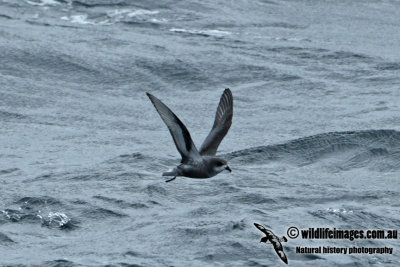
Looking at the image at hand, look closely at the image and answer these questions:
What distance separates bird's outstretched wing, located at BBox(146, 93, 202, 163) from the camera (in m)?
10.4

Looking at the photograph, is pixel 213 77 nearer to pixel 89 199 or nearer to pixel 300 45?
pixel 300 45

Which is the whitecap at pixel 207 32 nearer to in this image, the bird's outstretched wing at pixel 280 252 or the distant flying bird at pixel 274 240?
the distant flying bird at pixel 274 240

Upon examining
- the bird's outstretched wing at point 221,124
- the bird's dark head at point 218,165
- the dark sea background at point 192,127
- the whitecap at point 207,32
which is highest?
the bird's outstretched wing at point 221,124

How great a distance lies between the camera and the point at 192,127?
18.3m

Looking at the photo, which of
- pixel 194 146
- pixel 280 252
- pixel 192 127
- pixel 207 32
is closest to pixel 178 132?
pixel 194 146

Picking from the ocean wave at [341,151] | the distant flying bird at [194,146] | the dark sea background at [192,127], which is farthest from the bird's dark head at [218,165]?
the ocean wave at [341,151]

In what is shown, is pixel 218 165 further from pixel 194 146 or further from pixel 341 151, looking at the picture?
pixel 341 151

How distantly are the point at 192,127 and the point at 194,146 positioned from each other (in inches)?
298

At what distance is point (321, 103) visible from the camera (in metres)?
19.8

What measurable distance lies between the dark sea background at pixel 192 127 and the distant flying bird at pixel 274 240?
9 cm

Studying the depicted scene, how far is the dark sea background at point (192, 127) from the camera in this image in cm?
1238

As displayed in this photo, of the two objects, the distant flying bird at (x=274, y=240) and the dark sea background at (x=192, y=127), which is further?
the dark sea background at (x=192, y=127)

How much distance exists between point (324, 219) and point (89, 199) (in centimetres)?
351

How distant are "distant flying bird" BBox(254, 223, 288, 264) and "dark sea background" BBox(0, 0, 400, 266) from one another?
0.09m
